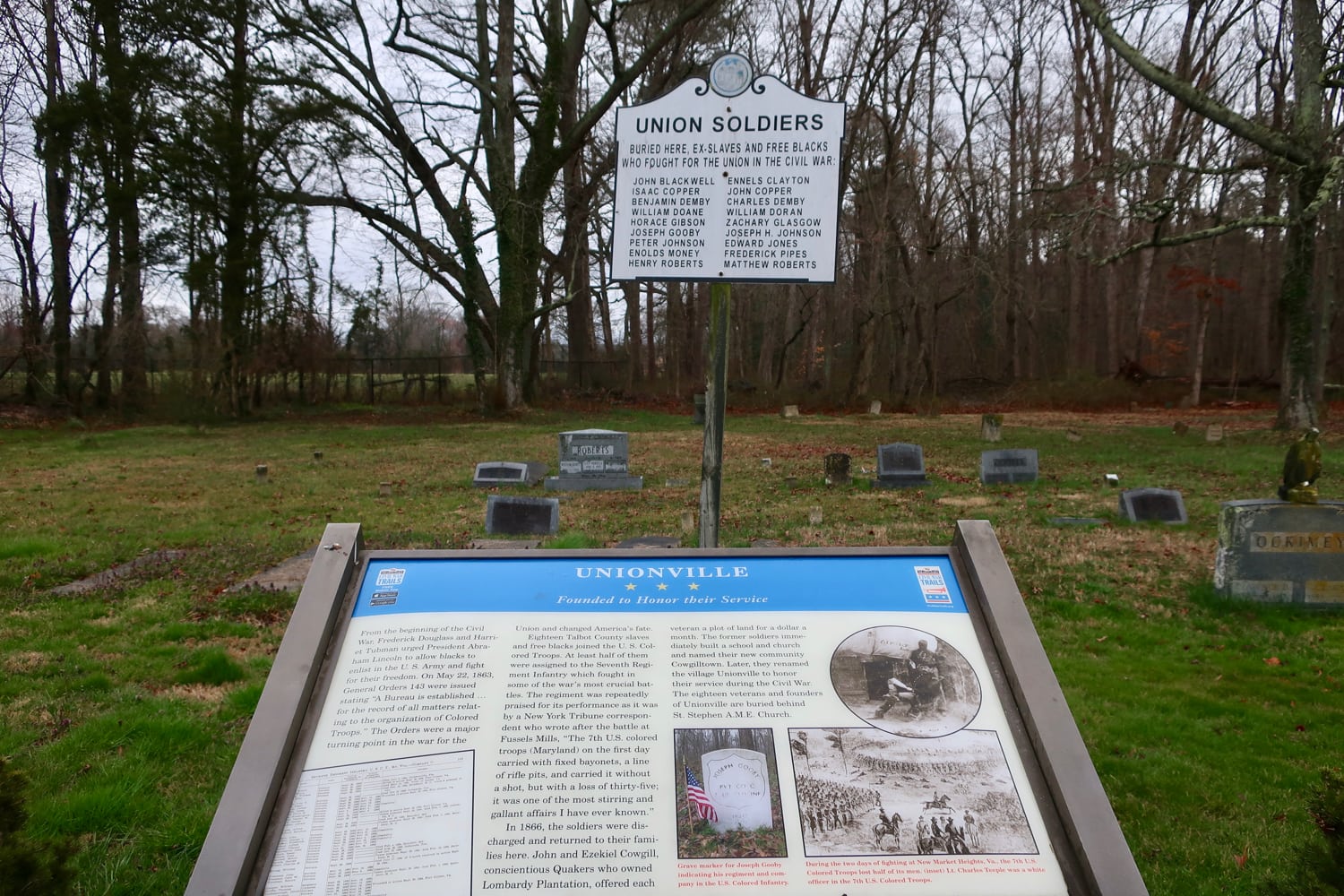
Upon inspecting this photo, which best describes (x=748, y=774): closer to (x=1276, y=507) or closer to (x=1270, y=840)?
(x=1270, y=840)

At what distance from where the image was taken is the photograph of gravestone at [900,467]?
1239 centimetres

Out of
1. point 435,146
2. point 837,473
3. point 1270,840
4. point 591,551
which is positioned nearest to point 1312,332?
point 837,473

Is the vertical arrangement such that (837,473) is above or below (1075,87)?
below

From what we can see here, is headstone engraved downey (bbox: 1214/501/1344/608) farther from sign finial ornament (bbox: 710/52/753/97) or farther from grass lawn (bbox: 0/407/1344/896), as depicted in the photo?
sign finial ornament (bbox: 710/52/753/97)

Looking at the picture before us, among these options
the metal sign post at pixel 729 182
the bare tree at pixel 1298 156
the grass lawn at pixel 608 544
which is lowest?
the grass lawn at pixel 608 544

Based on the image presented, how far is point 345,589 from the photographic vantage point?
2.41 metres

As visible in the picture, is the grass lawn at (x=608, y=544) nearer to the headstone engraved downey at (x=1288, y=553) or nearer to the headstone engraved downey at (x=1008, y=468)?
the headstone engraved downey at (x=1288, y=553)

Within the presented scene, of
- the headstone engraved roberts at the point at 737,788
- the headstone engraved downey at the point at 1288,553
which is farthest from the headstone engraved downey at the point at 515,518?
the headstone engraved roberts at the point at 737,788

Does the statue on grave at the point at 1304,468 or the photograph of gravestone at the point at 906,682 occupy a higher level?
the statue on grave at the point at 1304,468

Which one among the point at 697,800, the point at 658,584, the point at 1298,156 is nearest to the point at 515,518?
the point at 658,584

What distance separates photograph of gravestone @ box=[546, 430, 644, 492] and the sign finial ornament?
890 cm

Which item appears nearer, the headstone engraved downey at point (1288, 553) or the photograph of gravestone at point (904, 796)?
the photograph of gravestone at point (904, 796)

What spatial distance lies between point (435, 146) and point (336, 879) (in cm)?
2837

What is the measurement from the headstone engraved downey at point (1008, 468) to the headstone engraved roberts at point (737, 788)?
11.4 meters
